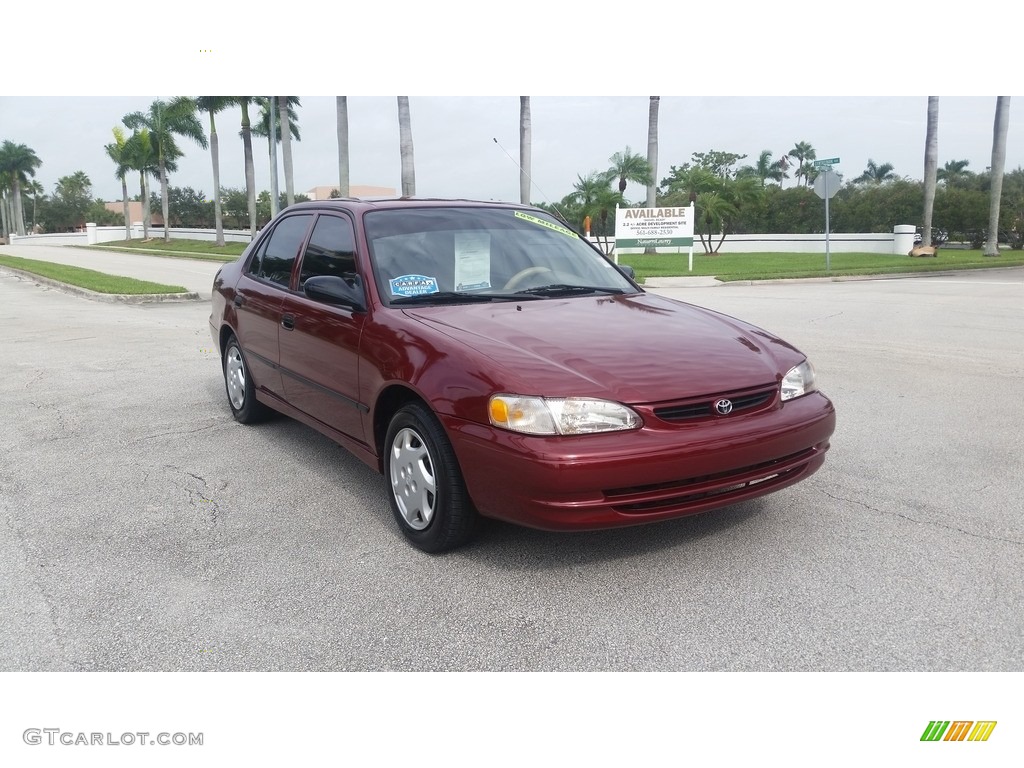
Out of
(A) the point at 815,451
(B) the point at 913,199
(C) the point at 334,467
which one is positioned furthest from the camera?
(B) the point at 913,199

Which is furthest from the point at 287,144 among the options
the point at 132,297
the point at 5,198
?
the point at 5,198

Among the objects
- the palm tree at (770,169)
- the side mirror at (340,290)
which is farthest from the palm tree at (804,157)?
the side mirror at (340,290)

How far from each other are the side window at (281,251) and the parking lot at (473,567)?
1.12m

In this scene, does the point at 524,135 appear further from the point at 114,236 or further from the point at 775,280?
the point at 114,236

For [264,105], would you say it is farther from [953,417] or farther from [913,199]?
[953,417]

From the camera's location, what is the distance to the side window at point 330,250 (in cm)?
475

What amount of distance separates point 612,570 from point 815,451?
1119mm

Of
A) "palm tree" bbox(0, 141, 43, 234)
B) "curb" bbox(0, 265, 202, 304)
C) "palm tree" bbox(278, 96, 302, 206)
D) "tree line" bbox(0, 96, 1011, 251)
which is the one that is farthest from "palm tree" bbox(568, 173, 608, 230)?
"palm tree" bbox(0, 141, 43, 234)

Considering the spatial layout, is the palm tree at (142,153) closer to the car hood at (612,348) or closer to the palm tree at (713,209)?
the palm tree at (713,209)

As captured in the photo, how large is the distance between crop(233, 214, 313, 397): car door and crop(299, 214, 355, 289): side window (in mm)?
182

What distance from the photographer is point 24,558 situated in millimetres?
3920

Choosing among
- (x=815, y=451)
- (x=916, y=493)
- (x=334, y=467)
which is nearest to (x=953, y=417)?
(x=916, y=493)

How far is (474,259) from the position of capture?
4.73 metres
